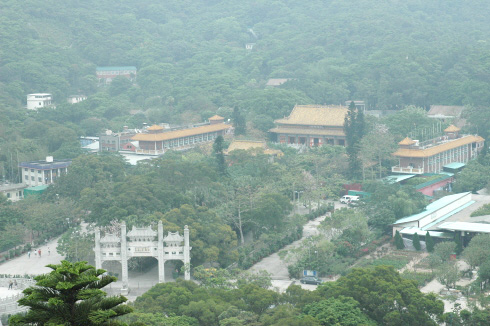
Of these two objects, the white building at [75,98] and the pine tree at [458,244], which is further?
the white building at [75,98]

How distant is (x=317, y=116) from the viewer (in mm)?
55906

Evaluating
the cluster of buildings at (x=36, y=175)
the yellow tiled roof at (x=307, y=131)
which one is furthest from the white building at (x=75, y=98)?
the cluster of buildings at (x=36, y=175)

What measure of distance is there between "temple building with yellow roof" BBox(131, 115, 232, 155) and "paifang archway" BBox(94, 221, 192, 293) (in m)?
21.6

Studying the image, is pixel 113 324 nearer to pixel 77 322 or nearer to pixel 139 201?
pixel 77 322

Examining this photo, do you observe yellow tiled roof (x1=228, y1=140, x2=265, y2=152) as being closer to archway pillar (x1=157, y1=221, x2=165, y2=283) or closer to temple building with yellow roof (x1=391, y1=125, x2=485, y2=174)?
temple building with yellow roof (x1=391, y1=125, x2=485, y2=174)

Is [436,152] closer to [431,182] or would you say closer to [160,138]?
[431,182]

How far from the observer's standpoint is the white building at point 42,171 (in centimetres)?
4578

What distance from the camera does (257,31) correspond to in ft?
338

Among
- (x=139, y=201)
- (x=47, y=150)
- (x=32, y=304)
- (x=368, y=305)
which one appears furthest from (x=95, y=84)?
(x=32, y=304)

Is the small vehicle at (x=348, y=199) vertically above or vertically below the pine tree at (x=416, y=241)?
above

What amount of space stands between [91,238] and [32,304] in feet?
69.3

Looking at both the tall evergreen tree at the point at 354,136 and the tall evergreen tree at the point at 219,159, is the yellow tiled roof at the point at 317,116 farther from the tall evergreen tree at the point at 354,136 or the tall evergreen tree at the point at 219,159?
the tall evergreen tree at the point at 219,159

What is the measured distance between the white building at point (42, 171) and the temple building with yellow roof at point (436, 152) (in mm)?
19065

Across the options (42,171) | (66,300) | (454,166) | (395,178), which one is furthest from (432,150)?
(66,300)
